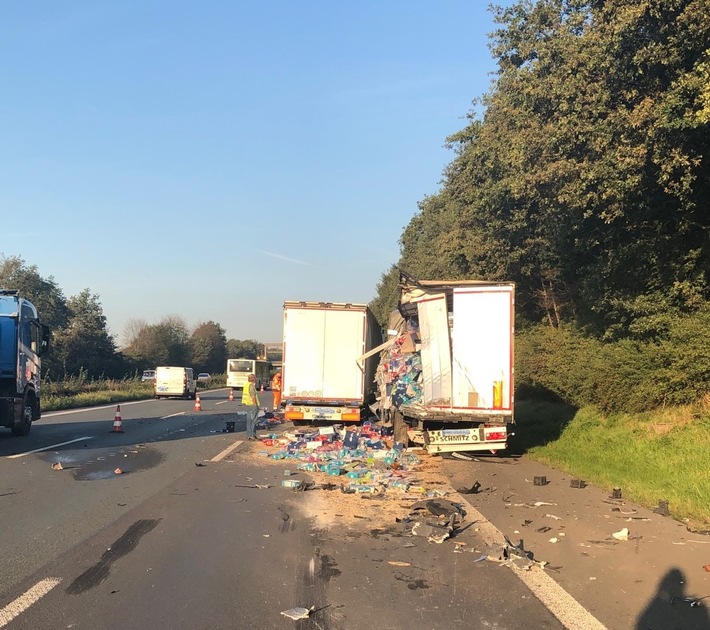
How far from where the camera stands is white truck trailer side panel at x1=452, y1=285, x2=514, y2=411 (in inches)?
475

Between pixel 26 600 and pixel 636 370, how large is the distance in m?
12.6

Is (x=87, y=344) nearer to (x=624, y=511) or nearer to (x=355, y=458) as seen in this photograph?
(x=355, y=458)

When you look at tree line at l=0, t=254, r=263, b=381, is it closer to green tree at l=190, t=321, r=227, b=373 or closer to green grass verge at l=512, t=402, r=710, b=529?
green tree at l=190, t=321, r=227, b=373

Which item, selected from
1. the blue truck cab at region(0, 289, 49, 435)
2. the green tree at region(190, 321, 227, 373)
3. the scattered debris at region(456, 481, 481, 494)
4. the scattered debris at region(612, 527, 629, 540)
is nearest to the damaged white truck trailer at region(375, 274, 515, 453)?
the scattered debris at region(456, 481, 481, 494)

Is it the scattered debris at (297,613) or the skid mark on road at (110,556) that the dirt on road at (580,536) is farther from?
the skid mark on road at (110,556)

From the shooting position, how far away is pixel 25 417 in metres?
16.4

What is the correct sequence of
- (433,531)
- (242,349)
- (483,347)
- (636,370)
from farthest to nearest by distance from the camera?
(242,349) < (636,370) < (483,347) < (433,531)

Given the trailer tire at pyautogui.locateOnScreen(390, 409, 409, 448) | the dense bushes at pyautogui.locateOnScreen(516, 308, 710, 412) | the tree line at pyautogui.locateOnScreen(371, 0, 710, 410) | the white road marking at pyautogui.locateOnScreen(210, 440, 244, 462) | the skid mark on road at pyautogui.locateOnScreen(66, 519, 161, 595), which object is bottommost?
the white road marking at pyautogui.locateOnScreen(210, 440, 244, 462)

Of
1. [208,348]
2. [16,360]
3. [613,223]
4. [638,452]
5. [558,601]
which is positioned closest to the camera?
[558,601]

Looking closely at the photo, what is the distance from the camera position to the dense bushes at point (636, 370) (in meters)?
12.7

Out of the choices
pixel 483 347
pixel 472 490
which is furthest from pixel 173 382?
pixel 472 490

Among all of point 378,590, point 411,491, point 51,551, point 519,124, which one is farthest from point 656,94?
point 51,551

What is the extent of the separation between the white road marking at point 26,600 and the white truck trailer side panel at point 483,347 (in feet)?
27.0

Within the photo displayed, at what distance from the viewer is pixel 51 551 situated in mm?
6266
